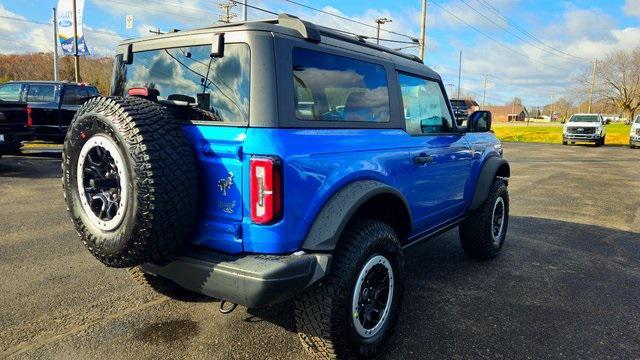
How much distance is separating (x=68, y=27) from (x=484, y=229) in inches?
962

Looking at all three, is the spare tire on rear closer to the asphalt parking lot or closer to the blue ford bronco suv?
the blue ford bronco suv

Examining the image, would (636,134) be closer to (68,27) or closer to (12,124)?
(12,124)

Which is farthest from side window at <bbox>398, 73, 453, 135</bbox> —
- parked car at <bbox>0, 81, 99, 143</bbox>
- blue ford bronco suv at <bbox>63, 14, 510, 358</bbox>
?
parked car at <bbox>0, 81, 99, 143</bbox>

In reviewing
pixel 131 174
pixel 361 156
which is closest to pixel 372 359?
pixel 361 156

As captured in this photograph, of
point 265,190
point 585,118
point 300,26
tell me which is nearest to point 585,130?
point 585,118

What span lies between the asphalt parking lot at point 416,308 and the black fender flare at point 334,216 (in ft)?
2.88

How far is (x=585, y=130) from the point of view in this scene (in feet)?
83.5

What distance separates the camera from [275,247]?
2355 millimetres

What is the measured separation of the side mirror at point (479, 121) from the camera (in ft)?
14.3

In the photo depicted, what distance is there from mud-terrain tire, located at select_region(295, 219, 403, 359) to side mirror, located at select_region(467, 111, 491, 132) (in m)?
1.97

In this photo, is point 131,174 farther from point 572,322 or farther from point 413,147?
point 572,322

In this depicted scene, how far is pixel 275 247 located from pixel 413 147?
4.93 feet

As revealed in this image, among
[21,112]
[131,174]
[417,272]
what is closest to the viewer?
[131,174]

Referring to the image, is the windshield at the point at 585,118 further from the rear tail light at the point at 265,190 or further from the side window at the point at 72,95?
the rear tail light at the point at 265,190
